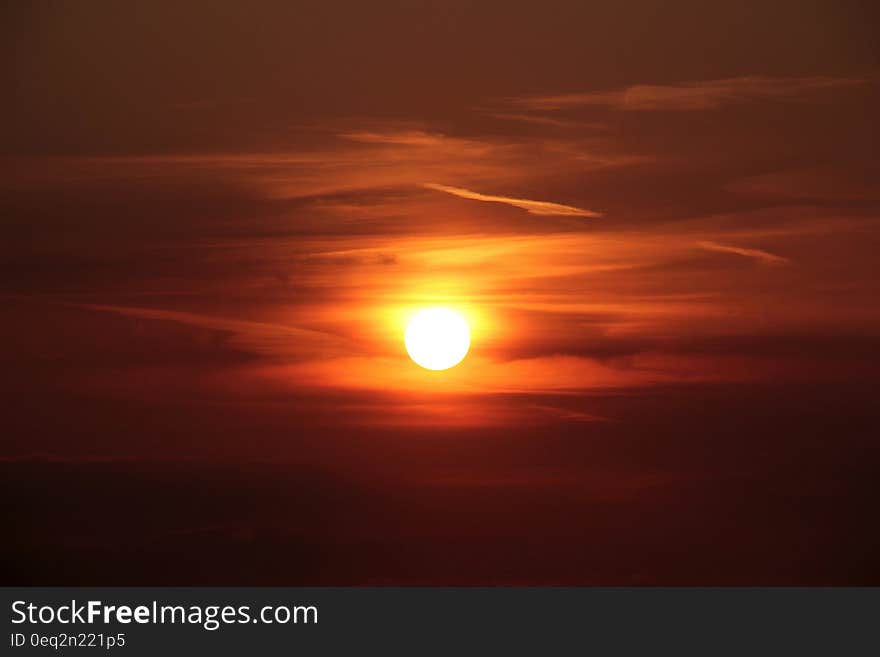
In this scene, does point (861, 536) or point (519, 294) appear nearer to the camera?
point (519, 294)

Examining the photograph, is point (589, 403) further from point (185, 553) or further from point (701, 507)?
point (185, 553)

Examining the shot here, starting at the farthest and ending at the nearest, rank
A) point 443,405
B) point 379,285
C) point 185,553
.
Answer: point 185,553, point 443,405, point 379,285

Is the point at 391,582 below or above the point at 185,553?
below

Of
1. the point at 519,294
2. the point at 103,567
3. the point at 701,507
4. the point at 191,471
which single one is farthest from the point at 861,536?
the point at 103,567

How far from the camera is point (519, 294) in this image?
14766mm

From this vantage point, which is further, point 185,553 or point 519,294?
point 185,553

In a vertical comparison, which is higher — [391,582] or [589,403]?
[589,403]

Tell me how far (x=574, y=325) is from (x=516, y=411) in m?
1.45

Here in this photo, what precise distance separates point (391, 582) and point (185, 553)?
123 inches

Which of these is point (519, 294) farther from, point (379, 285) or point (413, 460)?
point (413, 460)

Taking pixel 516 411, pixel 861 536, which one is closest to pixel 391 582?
pixel 516 411

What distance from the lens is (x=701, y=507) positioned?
1603 cm

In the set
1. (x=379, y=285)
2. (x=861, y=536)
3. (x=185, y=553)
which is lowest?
(x=861, y=536)

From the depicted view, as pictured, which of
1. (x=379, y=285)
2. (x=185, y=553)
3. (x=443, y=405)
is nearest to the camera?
(x=379, y=285)
